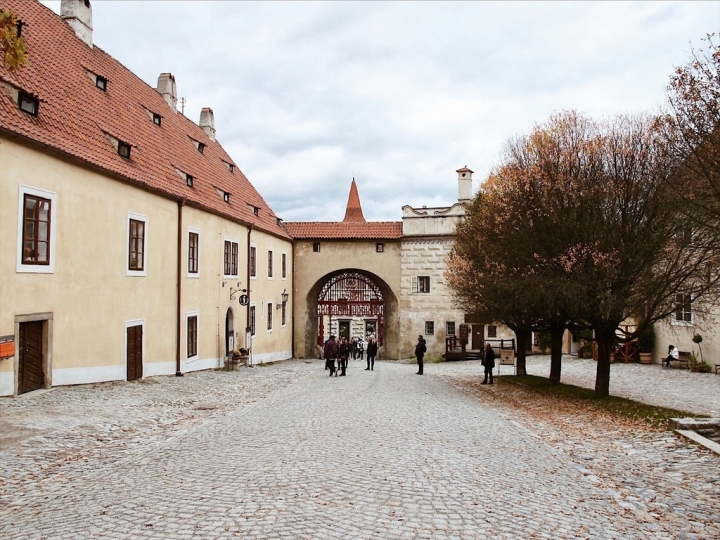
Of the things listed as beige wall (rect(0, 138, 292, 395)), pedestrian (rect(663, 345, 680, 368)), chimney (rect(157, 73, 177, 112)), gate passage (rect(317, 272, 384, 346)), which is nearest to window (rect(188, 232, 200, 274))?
beige wall (rect(0, 138, 292, 395))

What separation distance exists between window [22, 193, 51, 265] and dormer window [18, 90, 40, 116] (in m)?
2.09

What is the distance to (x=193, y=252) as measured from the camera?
21.6 metres

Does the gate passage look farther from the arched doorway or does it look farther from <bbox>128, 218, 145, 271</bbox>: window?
<bbox>128, 218, 145, 271</bbox>: window

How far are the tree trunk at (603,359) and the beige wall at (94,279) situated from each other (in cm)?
1265

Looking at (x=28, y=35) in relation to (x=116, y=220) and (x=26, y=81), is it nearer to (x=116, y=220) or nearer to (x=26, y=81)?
(x=26, y=81)

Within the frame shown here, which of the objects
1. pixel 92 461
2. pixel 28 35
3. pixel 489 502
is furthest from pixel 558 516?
pixel 28 35

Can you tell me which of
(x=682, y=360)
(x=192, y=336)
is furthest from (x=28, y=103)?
(x=682, y=360)

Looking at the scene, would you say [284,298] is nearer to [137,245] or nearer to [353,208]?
[137,245]

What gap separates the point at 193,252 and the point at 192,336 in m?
2.98

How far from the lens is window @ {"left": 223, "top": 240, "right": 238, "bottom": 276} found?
24.9m

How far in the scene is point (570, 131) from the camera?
16047 mm

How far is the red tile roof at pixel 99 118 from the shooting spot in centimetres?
1424

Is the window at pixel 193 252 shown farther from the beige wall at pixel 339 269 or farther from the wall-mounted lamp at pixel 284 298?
the beige wall at pixel 339 269

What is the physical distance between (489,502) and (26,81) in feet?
46.2
